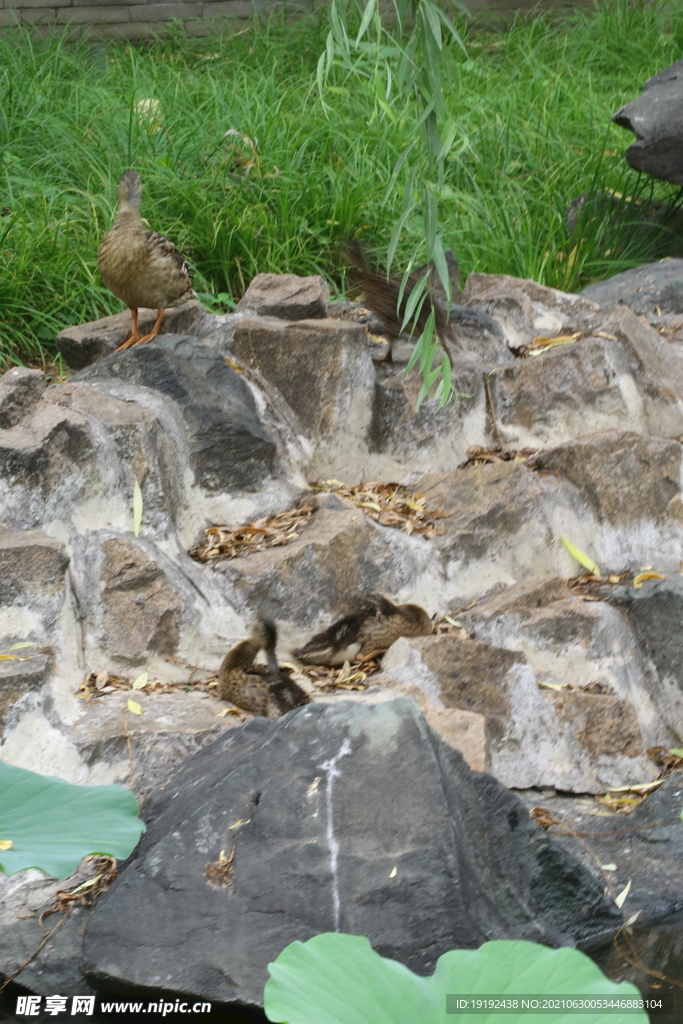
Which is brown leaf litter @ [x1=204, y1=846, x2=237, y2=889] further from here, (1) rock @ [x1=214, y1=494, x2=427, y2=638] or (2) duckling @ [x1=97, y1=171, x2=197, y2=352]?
(2) duckling @ [x1=97, y1=171, x2=197, y2=352]

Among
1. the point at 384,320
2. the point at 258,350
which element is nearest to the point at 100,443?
the point at 258,350

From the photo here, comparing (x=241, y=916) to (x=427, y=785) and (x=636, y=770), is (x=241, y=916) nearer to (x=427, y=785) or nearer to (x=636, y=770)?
(x=427, y=785)

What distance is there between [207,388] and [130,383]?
0.32 metres

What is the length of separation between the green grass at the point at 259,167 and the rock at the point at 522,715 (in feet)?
9.68

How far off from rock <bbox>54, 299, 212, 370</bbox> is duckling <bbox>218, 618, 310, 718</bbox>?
1761mm

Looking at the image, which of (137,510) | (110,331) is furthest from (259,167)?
(137,510)

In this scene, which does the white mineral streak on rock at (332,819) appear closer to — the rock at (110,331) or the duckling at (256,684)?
the duckling at (256,684)

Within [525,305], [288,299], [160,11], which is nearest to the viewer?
[288,299]

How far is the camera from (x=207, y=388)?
4246 millimetres

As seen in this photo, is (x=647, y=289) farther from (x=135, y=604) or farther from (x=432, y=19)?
(x=432, y=19)

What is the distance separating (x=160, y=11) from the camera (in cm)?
925

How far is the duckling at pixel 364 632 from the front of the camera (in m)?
3.86

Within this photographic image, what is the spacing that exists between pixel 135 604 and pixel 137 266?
1.57 m

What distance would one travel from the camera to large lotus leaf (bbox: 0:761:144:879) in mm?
1558
